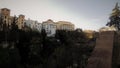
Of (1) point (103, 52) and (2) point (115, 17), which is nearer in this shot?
(1) point (103, 52)

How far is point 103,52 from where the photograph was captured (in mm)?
11172

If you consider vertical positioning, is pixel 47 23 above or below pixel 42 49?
above

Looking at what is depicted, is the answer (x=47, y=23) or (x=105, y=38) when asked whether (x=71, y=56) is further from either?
(x=47, y=23)

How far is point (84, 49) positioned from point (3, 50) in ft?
24.1

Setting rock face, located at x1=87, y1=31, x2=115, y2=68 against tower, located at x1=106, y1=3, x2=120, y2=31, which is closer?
rock face, located at x1=87, y1=31, x2=115, y2=68

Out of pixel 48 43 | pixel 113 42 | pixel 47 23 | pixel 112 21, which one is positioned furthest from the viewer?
pixel 47 23

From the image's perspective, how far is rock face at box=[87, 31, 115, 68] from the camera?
34.4 feet

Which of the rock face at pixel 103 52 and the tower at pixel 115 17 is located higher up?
the tower at pixel 115 17

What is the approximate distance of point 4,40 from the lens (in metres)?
17.7

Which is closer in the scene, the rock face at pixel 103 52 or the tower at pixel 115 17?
the rock face at pixel 103 52

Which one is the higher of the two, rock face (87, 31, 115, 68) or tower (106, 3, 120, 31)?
tower (106, 3, 120, 31)

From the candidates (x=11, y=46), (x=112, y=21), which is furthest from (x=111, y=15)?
(x=11, y=46)

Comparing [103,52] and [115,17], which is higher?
[115,17]

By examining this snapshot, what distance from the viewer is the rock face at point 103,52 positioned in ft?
34.4
